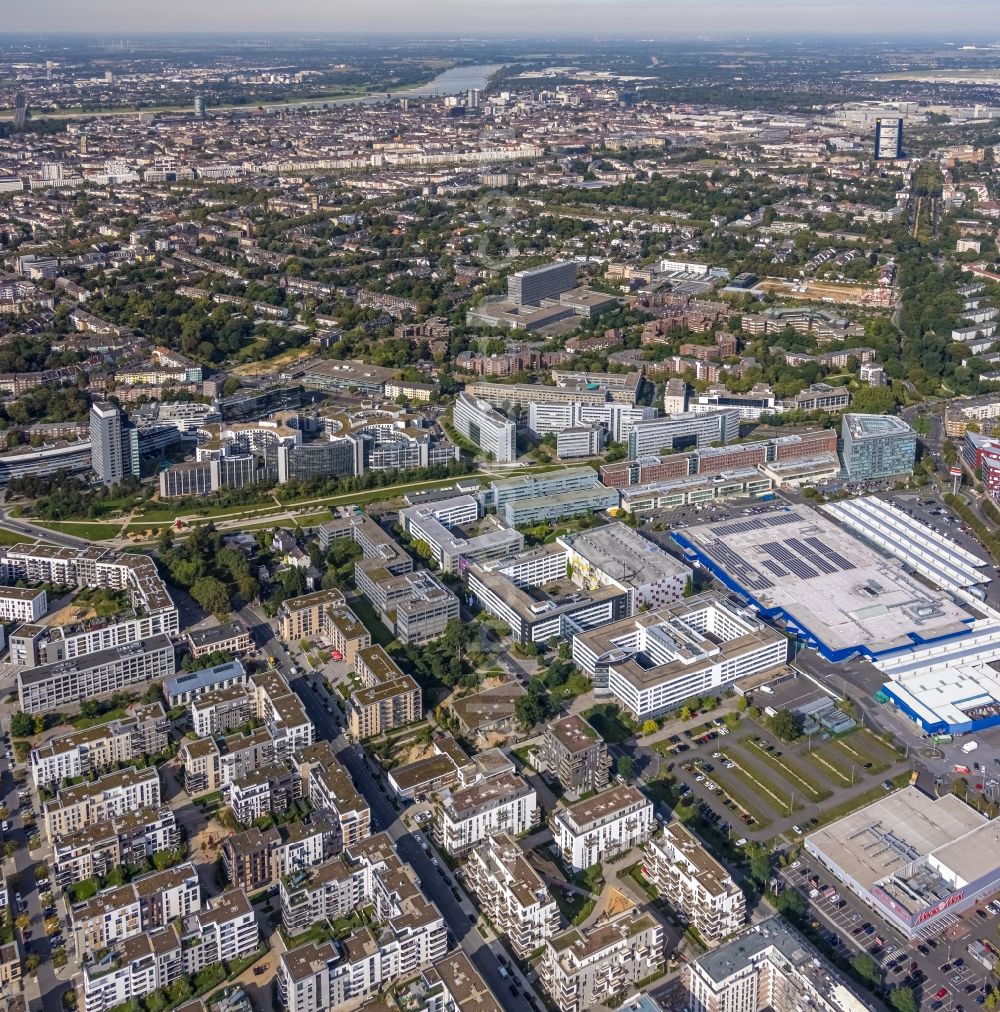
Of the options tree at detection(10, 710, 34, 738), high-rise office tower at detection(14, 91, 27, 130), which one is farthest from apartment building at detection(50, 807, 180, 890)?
high-rise office tower at detection(14, 91, 27, 130)

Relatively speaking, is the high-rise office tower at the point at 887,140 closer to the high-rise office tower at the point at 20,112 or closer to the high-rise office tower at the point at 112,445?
the high-rise office tower at the point at 112,445

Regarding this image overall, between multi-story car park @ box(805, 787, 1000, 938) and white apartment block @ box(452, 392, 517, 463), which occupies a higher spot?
white apartment block @ box(452, 392, 517, 463)

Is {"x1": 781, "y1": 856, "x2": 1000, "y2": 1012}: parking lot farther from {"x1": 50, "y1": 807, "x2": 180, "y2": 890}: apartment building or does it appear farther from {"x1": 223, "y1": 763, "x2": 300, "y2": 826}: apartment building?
{"x1": 50, "y1": 807, "x2": 180, "y2": 890}: apartment building

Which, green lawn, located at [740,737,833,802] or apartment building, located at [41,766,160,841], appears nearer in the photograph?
apartment building, located at [41,766,160,841]

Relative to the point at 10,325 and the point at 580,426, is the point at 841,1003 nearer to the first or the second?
the point at 580,426

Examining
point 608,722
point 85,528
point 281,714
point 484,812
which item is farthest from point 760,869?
point 85,528

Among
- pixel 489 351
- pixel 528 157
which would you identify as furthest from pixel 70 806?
pixel 528 157

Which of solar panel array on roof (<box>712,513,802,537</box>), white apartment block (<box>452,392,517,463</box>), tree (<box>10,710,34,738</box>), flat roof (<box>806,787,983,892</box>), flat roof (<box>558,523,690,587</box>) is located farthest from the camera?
white apartment block (<box>452,392,517,463</box>)

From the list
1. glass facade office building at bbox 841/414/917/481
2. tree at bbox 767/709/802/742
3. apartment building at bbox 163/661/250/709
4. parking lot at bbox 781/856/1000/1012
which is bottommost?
parking lot at bbox 781/856/1000/1012
